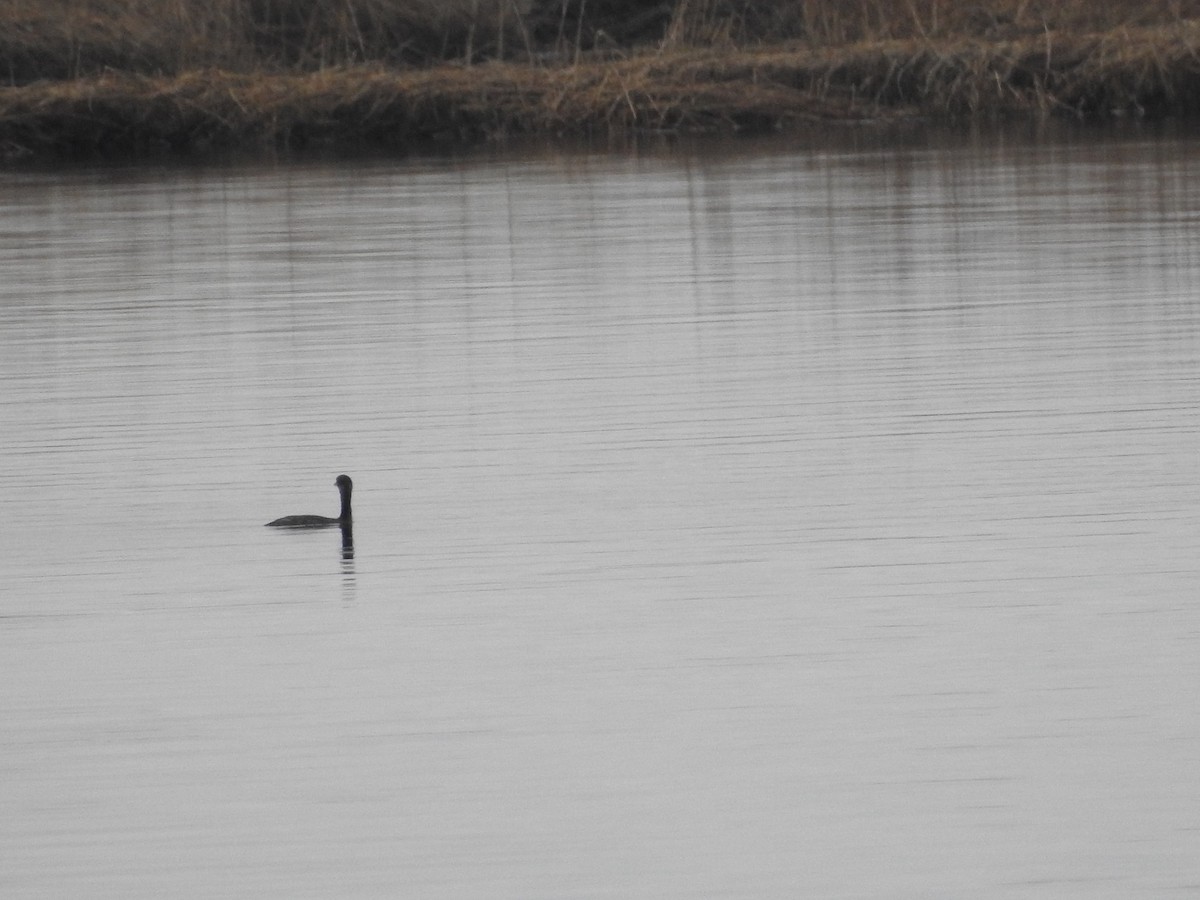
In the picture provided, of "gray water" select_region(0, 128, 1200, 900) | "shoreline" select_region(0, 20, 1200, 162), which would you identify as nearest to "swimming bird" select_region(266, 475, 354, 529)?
"gray water" select_region(0, 128, 1200, 900)

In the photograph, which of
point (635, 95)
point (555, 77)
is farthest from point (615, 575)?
point (555, 77)

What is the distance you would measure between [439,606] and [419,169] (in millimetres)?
18442

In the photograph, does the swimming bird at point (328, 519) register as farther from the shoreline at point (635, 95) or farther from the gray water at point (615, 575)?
the shoreline at point (635, 95)

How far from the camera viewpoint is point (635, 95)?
2902 centimetres

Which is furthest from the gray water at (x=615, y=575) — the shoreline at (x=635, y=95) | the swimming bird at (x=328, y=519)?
the shoreline at (x=635, y=95)

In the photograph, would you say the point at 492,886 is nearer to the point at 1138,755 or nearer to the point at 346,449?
the point at 1138,755

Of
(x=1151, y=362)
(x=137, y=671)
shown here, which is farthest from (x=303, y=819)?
(x=1151, y=362)

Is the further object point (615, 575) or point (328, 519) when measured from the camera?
point (328, 519)

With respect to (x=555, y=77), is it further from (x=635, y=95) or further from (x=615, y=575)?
(x=615, y=575)

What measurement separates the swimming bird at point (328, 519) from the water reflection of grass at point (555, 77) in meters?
19.2

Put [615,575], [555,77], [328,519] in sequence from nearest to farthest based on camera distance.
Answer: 1. [615,575]
2. [328,519]
3. [555,77]

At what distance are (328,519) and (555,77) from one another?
19718 mm

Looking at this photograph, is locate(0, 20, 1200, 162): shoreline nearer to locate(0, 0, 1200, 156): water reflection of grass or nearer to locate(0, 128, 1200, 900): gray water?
locate(0, 0, 1200, 156): water reflection of grass

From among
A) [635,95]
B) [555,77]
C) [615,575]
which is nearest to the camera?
[615,575]
